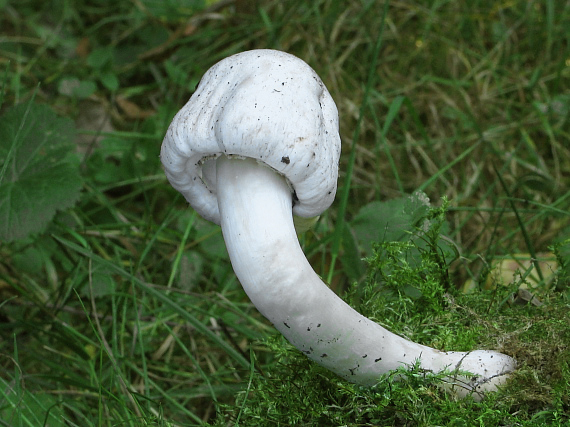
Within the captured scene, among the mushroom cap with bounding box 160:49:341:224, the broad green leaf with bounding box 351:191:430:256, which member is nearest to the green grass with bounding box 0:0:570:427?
the broad green leaf with bounding box 351:191:430:256

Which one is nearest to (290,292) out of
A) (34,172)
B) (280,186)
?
(280,186)

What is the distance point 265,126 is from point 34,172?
1386 millimetres

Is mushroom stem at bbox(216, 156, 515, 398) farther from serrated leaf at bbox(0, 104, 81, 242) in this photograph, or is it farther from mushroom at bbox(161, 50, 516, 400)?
serrated leaf at bbox(0, 104, 81, 242)

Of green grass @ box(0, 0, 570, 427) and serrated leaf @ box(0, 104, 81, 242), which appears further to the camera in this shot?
serrated leaf @ box(0, 104, 81, 242)

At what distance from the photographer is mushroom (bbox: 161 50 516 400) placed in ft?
4.25

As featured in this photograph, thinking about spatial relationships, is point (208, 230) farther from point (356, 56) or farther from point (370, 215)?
point (356, 56)

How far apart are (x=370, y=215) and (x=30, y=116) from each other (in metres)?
1.49

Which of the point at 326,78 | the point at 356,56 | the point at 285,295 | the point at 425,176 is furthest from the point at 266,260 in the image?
the point at 356,56

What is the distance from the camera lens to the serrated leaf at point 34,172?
209 cm

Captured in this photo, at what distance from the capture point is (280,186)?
1392 mm

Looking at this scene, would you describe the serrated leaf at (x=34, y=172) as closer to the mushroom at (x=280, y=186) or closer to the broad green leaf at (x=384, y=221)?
the mushroom at (x=280, y=186)

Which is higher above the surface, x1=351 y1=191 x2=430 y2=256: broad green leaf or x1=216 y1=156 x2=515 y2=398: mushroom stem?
x1=216 y1=156 x2=515 y2=398: mushroom stem

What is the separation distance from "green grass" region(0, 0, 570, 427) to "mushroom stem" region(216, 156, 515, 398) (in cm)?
6

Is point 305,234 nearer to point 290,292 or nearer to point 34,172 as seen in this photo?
point 34,172
